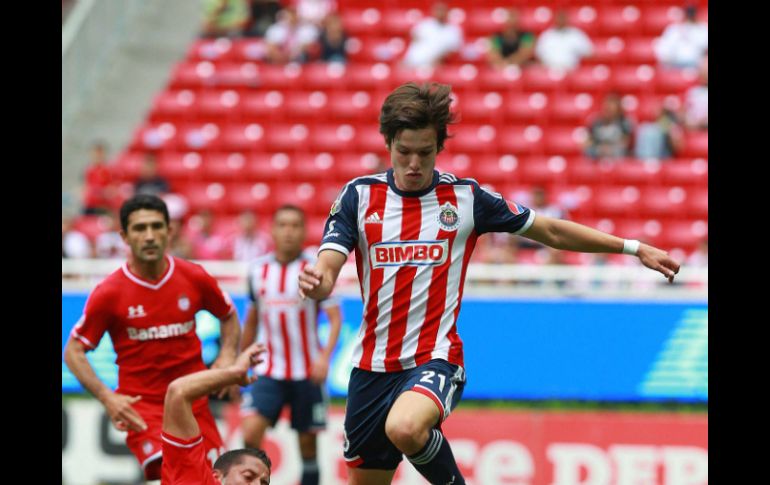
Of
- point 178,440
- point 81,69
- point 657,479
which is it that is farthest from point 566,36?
point 178,440

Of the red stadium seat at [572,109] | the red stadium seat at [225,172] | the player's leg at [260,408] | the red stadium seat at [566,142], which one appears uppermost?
the red stadium seat at [572,109]

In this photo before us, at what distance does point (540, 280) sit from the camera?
1181 centimetres

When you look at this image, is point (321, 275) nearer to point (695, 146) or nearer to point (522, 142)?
point (522, 142)

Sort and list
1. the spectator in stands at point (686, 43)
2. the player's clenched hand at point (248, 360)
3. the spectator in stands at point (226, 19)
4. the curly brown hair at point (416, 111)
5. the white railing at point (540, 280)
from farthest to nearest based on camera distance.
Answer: the spectator in stands at point (226, 19), the spectator in stands at point (686, 43), the white railing at point (540, 280), the curly brown hair at point (416, 111), the player's clenched hand at point (248, 360)

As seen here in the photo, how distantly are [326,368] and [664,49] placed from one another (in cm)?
994

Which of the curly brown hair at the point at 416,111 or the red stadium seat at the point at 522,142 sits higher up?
the red stadium seat at the point at 522,142

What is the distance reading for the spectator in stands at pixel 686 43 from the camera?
1656 cm

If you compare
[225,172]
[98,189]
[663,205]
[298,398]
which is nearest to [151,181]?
[98,189]

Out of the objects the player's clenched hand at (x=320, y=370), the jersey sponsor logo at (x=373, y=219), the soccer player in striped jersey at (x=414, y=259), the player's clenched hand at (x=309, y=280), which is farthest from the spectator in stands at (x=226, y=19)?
the player's clenched hand at (x=309, y=280)

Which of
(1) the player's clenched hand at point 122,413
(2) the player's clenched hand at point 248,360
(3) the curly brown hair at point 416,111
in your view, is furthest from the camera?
(1) the player's clenched hand at point 122,413

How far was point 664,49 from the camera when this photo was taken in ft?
55.1

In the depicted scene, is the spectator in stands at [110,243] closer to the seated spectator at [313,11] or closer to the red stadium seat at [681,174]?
the seated spectator at [313,11]

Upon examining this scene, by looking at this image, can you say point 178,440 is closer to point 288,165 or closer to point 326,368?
point 326,368

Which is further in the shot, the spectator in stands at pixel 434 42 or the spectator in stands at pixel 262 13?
the spectator in stands at pixel 262 13
